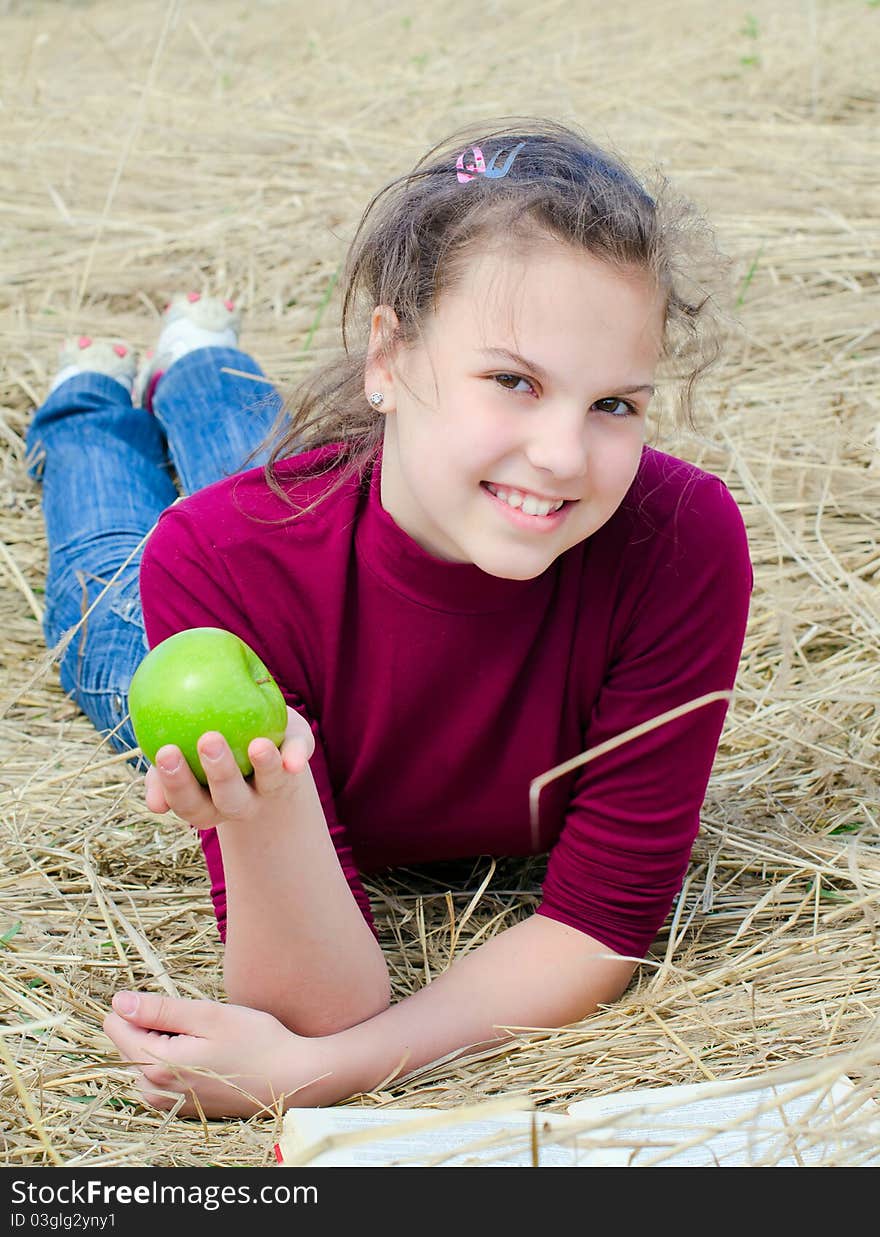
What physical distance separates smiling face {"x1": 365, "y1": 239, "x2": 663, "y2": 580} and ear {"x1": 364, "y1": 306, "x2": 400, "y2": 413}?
0.27ft

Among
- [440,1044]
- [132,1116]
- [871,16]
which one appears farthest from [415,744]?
[871,16]

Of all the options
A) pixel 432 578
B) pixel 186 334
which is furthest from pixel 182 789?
pixel 186 334

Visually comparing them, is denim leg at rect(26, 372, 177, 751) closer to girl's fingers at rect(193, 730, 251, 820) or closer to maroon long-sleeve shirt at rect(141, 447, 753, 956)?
maroon long-sleeve shirt at rect(141, 447, 753, 956)

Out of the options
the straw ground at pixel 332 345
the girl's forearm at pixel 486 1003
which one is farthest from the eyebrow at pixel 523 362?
the girl's forearm at pixel 486 1003

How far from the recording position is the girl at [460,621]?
1801 millimetres

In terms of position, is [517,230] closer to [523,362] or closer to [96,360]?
[523,362]

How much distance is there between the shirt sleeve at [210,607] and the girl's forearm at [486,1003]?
179 millimetres

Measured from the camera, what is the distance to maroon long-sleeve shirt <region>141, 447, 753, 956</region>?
2066 mm

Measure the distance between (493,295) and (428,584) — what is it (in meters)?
0.44

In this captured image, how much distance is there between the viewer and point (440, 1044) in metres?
1.99

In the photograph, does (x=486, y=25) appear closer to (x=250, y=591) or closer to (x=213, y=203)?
(x=213, y=203)

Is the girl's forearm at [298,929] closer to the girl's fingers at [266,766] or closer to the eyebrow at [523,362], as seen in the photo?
the girl's fingers at [266,766]

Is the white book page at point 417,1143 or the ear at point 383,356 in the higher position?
the ear at point 383,356

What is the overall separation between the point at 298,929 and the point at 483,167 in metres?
1.06
